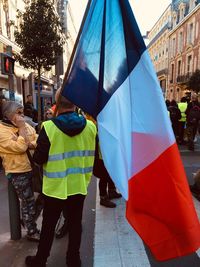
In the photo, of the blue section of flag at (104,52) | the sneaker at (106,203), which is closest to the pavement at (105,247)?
the sneaker at (106,203)

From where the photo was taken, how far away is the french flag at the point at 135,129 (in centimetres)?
236

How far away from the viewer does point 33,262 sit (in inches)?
116

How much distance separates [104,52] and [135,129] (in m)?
0.68

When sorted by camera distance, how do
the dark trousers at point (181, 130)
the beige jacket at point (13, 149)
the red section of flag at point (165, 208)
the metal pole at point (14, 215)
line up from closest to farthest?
the red section of flag at point (165, 208) → the beige jacket at point (13, 149) → the metal pole at point (14, 215) → the dark trousers at point (181, 130)

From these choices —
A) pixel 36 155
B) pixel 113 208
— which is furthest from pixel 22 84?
pixel 36 155

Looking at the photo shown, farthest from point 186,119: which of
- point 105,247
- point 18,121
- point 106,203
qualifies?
point 18,121

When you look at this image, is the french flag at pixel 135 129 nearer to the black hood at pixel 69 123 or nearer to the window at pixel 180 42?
the black hood at pixel 69 123

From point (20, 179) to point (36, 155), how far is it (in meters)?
0.76

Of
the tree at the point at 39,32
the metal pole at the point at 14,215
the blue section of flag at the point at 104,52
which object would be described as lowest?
the metal pole at the point at 14,215

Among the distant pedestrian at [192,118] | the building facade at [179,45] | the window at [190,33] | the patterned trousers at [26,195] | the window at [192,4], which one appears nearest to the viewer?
the patterned trousers at [26,195]

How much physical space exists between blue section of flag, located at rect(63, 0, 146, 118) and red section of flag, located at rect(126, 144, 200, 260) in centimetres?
68

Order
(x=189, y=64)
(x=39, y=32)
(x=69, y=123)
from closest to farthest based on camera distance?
(x=69, y=123)
(x=39, y=32)
(x=189, y=64)

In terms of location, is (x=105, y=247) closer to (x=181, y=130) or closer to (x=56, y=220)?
(x=56, y=220)

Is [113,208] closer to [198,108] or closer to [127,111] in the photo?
[127,111]
